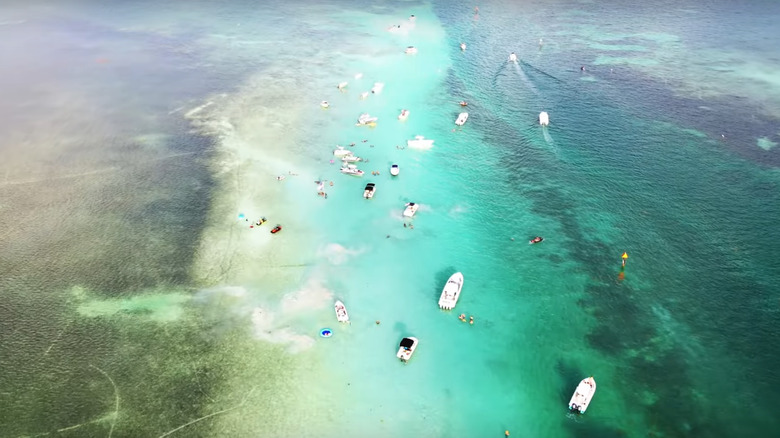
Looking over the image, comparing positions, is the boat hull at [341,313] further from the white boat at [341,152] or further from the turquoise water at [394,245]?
the white boat at [341,152]

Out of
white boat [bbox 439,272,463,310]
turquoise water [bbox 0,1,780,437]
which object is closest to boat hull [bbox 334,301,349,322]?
turquoise water [bbox 0,1,780,437]

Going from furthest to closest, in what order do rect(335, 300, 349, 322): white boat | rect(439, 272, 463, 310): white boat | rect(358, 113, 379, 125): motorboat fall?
rect(358, 113, 379, 125): motorboat, rect(439, 272, 463, 310): white boat, rect(335, 300, 349, 322): white boat

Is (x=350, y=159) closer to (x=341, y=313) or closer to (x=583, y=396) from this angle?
(x=341, y=313)

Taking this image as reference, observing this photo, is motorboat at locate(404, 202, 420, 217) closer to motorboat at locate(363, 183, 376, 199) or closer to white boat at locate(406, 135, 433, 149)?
motorboat at locate(363, 183, 376, 199)

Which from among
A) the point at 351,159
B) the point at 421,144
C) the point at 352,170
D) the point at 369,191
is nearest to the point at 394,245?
the point at 369,191

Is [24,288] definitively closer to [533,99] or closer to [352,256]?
[352,256]

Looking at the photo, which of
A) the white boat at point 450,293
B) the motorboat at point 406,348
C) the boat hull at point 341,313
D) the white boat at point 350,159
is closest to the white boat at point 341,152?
the white boat at point 350,159
